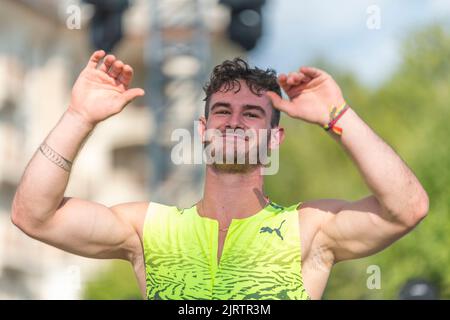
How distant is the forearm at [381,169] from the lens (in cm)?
502

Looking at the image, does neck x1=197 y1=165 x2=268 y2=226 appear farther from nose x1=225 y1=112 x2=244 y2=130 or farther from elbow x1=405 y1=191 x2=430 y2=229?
elbow x1=405 y1=191 x2=430 y2=229

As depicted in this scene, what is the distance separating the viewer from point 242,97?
552 centimetres

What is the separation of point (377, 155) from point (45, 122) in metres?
34.6

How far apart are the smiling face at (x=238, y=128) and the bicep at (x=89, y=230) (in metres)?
0.73

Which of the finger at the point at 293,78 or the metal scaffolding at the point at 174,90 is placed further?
the metal scaffolding at the point at 174,90

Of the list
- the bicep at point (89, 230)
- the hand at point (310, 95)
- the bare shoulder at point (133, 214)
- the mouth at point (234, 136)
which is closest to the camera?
the hand at point (310, 95)

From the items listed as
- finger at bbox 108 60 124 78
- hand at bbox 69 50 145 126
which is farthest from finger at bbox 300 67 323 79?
finger at bbox 108 60 124 78

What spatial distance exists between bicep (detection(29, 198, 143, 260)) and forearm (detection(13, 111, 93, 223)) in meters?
0.13

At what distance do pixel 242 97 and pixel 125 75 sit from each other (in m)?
0.70

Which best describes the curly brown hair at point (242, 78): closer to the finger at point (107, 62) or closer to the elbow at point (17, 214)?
the finger at point (107, 62)

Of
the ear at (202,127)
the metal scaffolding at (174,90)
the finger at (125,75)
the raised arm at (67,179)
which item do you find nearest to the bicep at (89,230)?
the raised arm at (67,179)

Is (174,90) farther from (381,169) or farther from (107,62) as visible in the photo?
(381,169)

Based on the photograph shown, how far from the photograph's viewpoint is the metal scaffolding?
87.5 ft
